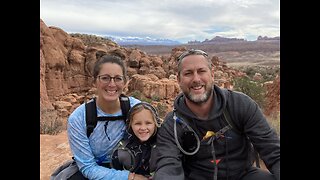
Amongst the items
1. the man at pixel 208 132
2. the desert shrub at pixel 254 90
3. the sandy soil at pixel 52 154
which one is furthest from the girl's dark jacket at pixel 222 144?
the desert shrub at pixel 254 90

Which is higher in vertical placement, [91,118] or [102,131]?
[91,118]

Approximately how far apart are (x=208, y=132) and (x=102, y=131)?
777 mm

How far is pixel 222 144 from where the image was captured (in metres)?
2.50

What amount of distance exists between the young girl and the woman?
0.26 ft

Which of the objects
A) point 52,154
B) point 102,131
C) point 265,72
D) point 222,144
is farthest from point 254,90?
point 265,72

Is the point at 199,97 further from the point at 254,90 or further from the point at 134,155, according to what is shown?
the point at 254,90

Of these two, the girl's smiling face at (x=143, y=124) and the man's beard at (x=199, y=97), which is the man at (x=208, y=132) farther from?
the girl's smiling face at (x=143, y=124)

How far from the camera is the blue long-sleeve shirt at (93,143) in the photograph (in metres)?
2.48

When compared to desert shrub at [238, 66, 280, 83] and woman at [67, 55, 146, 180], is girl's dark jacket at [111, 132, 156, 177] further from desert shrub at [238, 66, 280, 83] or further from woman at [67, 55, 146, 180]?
desert shrub at [238, 66, 280, 83]
